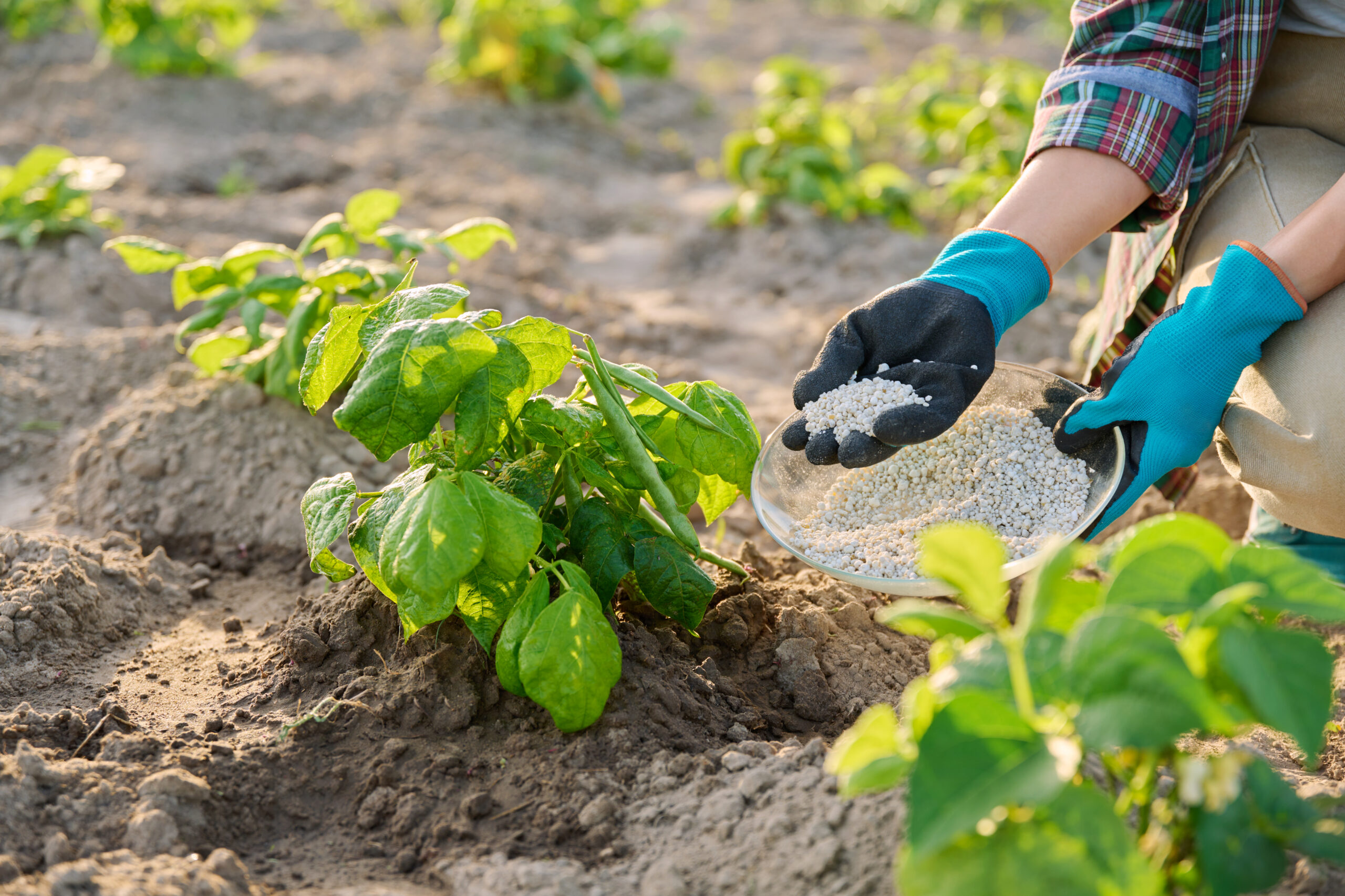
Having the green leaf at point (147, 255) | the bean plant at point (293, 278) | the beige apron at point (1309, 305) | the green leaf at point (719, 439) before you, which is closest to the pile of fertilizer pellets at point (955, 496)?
the green leaf at point (719, 439)

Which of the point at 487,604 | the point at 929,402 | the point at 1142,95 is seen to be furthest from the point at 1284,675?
the point at 1142,95

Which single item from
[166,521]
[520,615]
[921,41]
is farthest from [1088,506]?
[921,41]

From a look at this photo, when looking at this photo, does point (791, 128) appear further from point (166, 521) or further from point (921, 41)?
point (921, 41)

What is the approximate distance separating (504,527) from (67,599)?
3.80 feet

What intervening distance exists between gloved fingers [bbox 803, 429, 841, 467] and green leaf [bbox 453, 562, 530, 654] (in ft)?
2.12

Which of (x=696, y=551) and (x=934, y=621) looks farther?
(x=696, y=551)

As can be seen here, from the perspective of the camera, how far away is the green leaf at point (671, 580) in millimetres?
1791

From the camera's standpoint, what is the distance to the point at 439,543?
147 centimetres

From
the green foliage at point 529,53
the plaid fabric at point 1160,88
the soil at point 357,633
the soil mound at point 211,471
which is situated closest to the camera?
the soil at point 357,633

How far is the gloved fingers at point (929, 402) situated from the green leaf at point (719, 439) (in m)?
0.27

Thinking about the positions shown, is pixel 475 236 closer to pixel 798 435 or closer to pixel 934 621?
pixel 798 435

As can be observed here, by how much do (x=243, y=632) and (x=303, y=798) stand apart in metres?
0.69

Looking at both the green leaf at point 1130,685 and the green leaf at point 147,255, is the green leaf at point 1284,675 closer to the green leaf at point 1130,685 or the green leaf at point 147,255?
the green leaf at point 1130,685

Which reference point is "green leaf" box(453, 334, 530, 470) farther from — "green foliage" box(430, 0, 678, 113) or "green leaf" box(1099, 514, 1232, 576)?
"green foliage" box(430, 0, 678, 113)
